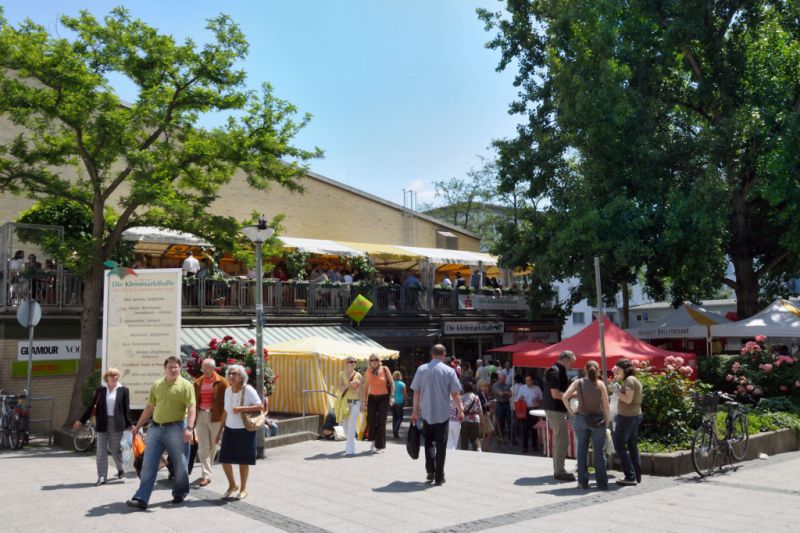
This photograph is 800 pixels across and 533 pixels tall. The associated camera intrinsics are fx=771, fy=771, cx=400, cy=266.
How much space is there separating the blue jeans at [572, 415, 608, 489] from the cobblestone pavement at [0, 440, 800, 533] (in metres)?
0.20

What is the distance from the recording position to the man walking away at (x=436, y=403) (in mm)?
9688

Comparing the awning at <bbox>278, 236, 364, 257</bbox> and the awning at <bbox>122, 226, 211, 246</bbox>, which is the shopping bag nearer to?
the awning at <bbox>122, 226, 211, 246</bbox>

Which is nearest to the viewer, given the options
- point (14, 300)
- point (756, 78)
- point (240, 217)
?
point (14, 300)

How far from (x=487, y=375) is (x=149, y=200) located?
10.1 metres

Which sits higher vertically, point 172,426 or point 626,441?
point 172,426

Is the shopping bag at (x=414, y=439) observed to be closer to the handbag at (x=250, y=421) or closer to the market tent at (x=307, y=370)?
the handbag at (x=250, y=421)

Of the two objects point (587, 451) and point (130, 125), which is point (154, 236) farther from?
point (587, 451)

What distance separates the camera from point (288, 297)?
78.5ft

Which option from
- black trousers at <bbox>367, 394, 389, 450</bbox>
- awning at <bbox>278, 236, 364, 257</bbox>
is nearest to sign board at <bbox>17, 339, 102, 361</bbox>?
awning at <bbox>278, 236, 364, 257</bbox>

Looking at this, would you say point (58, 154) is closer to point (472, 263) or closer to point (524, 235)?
point (524, 235)

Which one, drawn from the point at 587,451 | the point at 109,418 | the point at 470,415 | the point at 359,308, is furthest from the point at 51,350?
the point at 587,451

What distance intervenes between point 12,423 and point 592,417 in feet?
38.6

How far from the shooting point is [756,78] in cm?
2284

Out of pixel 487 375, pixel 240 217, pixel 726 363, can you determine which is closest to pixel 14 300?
pixel 240 217
